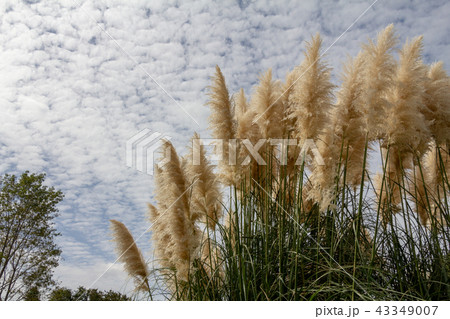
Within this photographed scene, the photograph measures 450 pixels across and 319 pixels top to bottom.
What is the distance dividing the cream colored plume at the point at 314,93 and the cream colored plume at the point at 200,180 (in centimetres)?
108

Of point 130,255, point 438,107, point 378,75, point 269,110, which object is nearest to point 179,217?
point 130,255

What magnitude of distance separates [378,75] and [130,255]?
3.39 m

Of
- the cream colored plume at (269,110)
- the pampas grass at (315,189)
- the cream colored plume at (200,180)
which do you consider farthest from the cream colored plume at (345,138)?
the cream colored plume at (200,180)

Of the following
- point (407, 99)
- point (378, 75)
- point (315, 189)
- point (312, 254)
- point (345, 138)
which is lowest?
point (312, 254)

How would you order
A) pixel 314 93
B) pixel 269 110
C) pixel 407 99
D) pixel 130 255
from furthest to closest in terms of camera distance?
1. pixel 130 255
2. pixel 269 110
3. pixel 314 93
4. pixel 407 99

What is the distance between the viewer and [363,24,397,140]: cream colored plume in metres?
3.33

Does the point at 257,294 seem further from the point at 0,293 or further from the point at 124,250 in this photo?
the point at 0,293

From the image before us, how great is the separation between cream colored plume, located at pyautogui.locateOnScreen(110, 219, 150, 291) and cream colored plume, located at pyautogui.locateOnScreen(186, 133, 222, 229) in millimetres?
1146

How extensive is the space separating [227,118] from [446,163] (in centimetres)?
279

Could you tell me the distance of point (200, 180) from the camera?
4055mm

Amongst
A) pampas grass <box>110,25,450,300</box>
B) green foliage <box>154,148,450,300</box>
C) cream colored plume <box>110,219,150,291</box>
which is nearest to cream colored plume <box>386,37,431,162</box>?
pampas grass <box>110,25,450,300</box>

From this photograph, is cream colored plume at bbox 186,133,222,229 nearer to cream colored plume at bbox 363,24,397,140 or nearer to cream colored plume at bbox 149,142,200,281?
cream colored plume at bbox 149,142,200,281

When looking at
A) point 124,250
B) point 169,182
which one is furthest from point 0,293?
point 169,182

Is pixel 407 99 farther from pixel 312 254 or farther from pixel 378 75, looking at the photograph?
pixel 312 254
